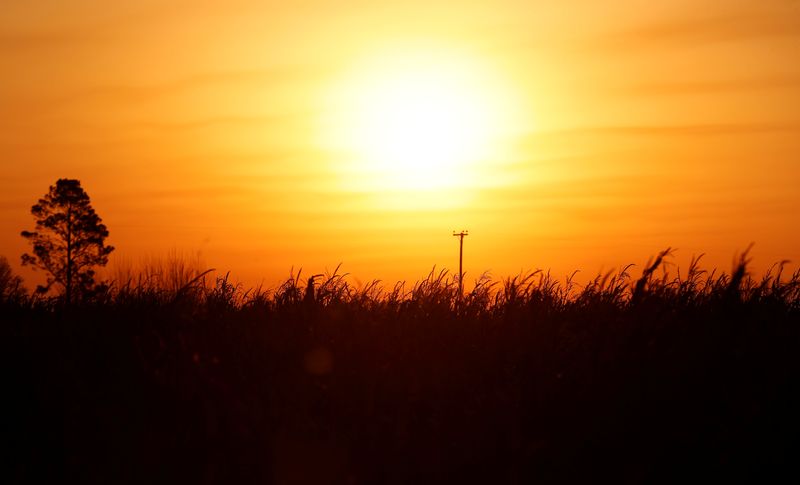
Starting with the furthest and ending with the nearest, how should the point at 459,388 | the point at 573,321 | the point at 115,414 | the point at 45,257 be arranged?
the point at 45,257 < the point at 573,321 < the point at 459,388 < the point at 115,414

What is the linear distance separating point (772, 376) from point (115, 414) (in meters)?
5.81

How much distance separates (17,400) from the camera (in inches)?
325

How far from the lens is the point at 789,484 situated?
23.6 ft

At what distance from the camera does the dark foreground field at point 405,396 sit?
7.11m

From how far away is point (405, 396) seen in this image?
8.36 m

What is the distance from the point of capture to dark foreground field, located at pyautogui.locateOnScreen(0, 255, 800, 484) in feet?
23.3

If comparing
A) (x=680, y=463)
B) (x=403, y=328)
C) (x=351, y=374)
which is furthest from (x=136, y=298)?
(x=680, y=463)

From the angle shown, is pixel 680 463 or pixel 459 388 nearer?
pixel 680 463

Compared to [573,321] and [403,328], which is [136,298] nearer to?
[403,328]

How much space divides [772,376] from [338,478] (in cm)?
425

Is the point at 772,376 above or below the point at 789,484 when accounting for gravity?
above

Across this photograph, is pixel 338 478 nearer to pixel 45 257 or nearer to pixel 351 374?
pixel 351 374

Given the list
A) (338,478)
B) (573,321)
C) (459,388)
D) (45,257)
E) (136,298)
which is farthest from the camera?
(45,257)

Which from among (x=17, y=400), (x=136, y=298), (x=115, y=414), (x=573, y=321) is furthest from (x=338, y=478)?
(x=136, y=298)
